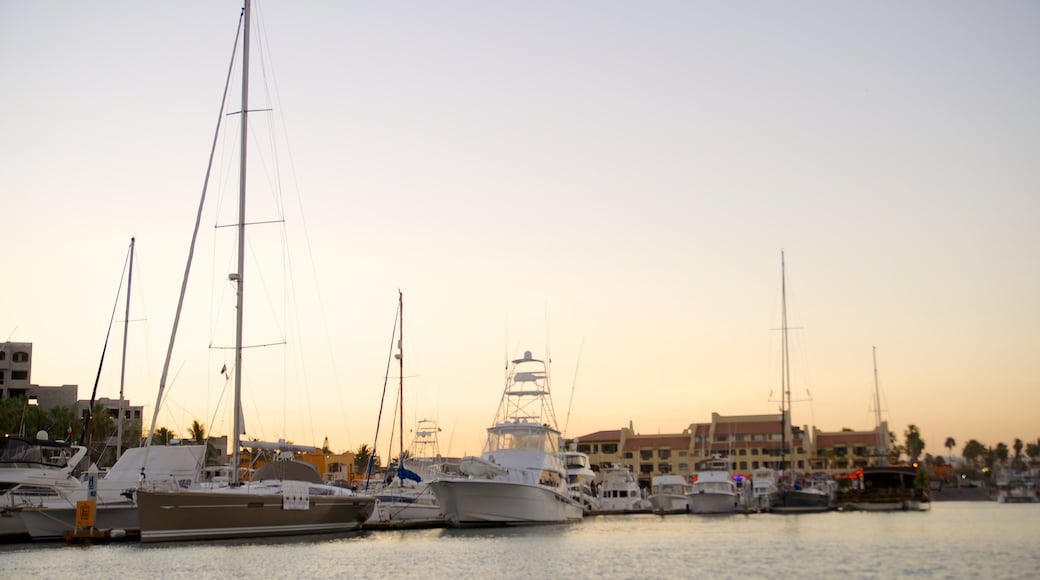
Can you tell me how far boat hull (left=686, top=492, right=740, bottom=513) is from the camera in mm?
85562

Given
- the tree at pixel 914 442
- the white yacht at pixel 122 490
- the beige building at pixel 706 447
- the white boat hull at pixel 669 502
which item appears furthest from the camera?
the tree at pixel 914 442

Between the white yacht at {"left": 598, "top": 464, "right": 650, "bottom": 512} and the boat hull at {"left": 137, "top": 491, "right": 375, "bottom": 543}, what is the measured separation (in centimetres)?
4465

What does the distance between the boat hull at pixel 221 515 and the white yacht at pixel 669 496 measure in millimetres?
46883

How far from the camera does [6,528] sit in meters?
46.3

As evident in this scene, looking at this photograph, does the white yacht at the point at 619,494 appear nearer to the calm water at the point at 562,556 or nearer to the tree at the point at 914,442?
the calm water at the point at 562,556

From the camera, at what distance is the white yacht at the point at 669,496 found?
90438 millimetres

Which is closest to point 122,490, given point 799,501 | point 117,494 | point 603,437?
point 117,494

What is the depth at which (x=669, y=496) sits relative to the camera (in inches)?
3588

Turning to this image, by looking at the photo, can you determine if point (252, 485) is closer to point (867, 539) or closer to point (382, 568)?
point (382, 568)

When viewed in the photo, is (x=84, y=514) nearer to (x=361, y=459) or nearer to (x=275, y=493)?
(x=275, y=493)

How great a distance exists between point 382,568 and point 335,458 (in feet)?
293

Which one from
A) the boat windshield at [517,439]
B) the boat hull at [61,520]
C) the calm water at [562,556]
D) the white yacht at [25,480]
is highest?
the boat windshield at [517,439]

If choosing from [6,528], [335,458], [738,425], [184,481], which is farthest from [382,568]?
[738,425]

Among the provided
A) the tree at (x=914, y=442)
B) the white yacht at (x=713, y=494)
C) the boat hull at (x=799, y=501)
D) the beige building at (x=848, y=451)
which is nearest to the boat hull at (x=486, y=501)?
the white yacht at (x=713, y=494)
